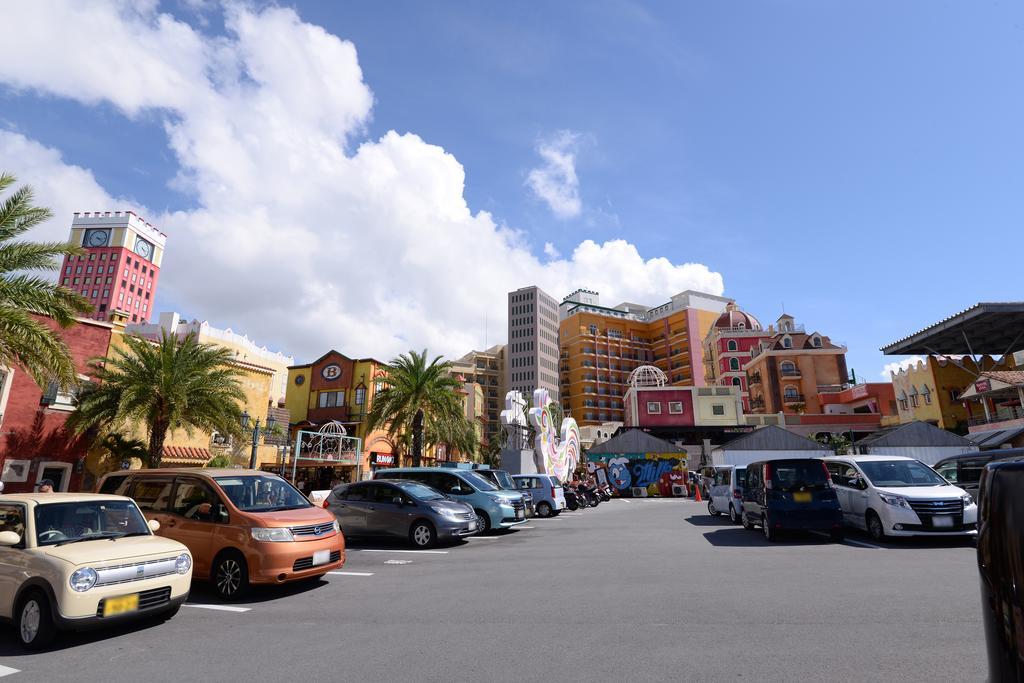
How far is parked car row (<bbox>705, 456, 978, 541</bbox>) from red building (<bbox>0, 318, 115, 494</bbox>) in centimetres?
2074

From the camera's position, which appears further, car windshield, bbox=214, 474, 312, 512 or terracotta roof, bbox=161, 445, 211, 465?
terracotta roof, bbox=161, 445, 211, 465

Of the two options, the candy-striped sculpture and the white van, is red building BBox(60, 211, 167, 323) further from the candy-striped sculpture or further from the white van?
the white van

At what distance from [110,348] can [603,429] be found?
78.1m

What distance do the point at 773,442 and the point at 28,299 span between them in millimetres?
35998

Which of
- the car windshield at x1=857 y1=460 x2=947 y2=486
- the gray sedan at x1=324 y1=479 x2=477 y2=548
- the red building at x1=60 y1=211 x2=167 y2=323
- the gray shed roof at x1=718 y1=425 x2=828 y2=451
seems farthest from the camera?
the red building at x1=60 y1=211 x2=167 y2=323

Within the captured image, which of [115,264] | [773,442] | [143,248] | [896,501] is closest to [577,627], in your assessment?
[896,501]

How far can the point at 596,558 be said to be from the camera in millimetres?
10570

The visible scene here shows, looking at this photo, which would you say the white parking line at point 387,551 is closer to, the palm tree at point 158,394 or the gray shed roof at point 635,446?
the palm tree at point 158,394

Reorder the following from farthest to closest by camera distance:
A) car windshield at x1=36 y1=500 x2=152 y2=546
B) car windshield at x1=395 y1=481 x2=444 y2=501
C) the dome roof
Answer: the dome roof → car windshield at x1=395 y1=481 x2=444 y2=501 → car windshield at x1=36 y1=500 x2=152 y2=546

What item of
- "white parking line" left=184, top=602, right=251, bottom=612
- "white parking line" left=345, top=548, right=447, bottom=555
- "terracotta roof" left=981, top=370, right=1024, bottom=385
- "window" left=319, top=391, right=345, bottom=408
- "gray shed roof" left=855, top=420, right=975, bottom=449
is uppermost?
"terracotta roof" left=981, top=370, right=1024, bottom=385

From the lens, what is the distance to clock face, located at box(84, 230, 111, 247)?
111 m

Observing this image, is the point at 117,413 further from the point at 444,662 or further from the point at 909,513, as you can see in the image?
the point at 909,513

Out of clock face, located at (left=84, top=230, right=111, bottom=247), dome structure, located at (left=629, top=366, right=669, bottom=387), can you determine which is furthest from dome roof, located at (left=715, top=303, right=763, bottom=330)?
clock face, located at (left=84, top=230, right=111, bottom=247)

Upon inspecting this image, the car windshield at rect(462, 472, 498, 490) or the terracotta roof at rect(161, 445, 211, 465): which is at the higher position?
the terracotta roof at rect(161, 445, 211, 465)
